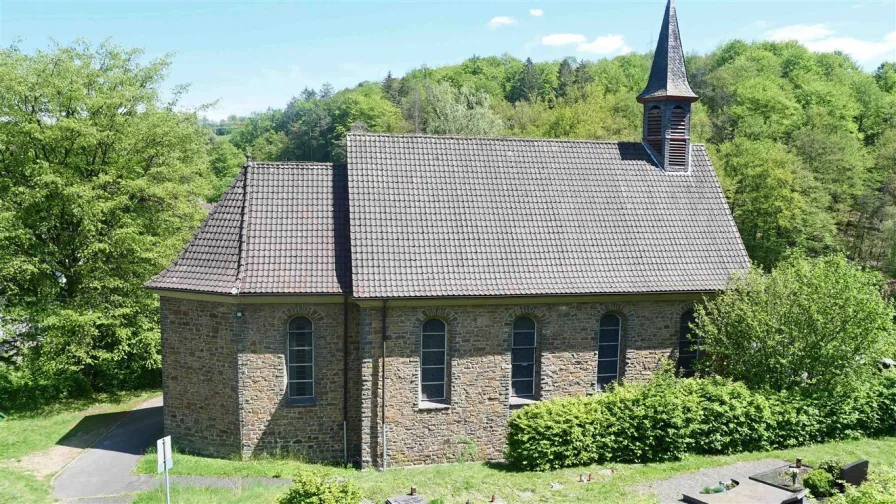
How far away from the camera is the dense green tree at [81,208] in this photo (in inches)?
832

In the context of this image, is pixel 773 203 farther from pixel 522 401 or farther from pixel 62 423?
pixel 62 423

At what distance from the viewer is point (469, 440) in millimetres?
16953

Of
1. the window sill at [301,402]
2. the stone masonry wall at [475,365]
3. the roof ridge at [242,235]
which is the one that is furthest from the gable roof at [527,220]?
the window sill at [301,402]

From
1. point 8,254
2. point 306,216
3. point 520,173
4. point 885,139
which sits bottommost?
point 8,254

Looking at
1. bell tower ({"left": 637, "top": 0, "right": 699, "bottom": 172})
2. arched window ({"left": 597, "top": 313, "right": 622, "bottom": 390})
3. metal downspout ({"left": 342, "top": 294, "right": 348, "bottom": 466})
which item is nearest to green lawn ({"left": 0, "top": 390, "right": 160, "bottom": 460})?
metal downspout ({"left": 342, "top": 294, "right": 348, "bottom": 466})

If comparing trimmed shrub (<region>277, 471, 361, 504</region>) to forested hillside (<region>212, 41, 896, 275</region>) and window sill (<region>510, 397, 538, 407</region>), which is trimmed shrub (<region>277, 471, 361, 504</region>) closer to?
window sill (<region>510, 397, 538, 407</region>)

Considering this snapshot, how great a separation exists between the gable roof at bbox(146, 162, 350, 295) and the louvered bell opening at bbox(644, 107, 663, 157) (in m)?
10.3

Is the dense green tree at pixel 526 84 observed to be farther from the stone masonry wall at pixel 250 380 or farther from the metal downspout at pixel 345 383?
the stone masonry wall at pixel 250 380

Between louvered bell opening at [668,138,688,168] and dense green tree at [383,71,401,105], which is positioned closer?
louvered bell opening at [668,138,688,168]

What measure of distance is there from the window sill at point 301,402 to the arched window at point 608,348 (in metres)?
7.95

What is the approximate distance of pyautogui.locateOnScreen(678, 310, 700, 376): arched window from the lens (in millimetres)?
18328

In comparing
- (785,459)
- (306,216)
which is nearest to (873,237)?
(785,459)

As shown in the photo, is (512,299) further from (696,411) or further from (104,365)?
(104,365)

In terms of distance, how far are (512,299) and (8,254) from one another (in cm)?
1684
